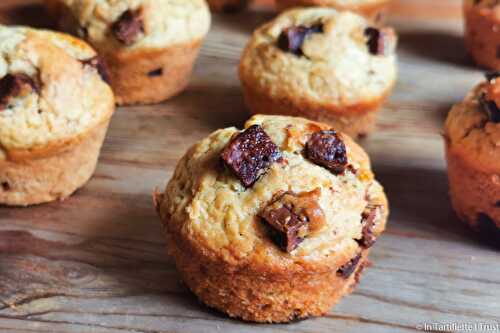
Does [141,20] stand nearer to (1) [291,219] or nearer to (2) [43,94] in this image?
(2) [43,94]

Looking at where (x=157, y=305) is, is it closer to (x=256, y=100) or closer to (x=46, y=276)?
(x=46, y=276)

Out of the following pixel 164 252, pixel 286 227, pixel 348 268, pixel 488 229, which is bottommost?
pixel 164 252

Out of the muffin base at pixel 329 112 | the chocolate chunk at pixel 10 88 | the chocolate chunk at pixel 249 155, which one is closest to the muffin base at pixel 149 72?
the muffin base at pixel 329 112

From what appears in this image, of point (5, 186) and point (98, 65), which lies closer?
point (5, 186)

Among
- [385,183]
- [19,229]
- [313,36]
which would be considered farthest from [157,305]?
[313,36]

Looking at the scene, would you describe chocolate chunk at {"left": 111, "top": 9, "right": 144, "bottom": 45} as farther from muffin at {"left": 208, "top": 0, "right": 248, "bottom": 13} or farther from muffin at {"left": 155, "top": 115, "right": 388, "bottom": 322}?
muffin at {"left": 208, "top": 0, "right": 248, "bottom": 13}

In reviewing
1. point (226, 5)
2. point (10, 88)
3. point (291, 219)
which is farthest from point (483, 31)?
point (10, 88)
